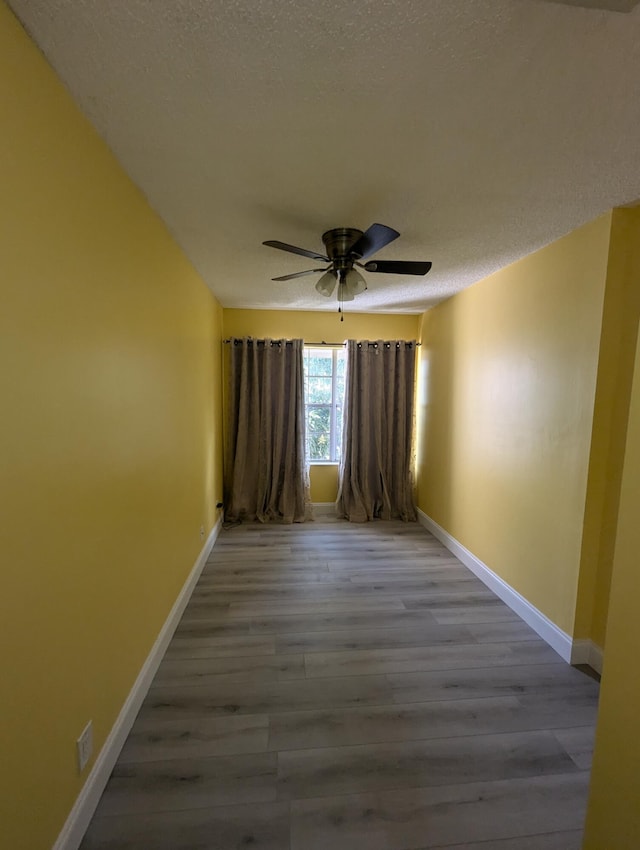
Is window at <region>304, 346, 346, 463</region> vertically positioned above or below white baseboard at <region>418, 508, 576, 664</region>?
above

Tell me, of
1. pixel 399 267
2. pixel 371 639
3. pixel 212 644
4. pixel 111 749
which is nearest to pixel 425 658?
pixel 371 639

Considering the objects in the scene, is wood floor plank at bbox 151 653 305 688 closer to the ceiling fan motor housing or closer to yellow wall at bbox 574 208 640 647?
yellow wall at bbox 574 208 640 647

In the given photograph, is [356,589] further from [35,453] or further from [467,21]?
[467,21]

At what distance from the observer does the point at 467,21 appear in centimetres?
91

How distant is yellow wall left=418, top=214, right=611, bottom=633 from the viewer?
1999mm

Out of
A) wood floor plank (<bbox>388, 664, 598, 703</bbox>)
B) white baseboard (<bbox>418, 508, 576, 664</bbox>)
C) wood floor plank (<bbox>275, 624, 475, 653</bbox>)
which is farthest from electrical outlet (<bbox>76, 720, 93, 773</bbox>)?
white baseboard (<bbox>418, 508, 576, 664</bbox>)

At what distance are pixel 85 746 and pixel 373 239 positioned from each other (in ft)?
7.74

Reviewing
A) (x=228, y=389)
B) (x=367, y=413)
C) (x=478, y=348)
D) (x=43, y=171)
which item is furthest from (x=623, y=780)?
(x=228, y=389)

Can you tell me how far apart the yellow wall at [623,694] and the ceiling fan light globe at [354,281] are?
1.55 meters

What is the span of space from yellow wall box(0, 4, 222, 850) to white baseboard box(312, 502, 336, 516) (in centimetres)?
267

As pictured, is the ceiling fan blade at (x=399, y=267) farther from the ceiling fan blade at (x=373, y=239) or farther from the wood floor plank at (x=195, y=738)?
the wood floor plank at (x=195, y=738)

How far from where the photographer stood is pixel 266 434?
4145 millimetres

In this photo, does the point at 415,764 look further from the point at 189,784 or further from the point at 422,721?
the point at 189,784

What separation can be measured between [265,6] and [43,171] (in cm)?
73
